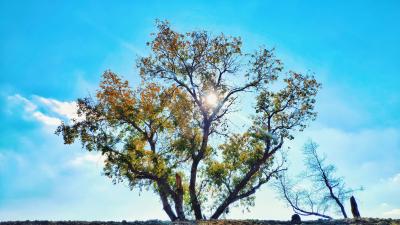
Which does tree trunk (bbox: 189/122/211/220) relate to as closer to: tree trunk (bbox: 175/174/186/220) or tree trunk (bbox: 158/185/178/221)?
tree trunk (bbox: 175/174/186/220)

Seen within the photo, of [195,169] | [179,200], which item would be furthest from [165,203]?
[195,169]

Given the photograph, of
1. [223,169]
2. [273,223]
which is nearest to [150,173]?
[223,169]

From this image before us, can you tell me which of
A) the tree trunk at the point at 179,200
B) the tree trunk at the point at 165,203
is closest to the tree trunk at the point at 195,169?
the tree trunk at the point at 179,200

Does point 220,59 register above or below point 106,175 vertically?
above

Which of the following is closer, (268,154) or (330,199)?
(268,154)

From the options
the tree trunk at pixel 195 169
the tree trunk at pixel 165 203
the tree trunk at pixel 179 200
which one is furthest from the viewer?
the tree trunk at pixel 165 203

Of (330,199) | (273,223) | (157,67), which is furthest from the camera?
(330,199)

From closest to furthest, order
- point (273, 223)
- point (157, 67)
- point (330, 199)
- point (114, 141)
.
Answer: point (273, 223)
point (114, 141)
point (157, 67)
point (330, 199)

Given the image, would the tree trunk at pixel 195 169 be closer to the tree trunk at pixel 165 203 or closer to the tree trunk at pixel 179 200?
the tree trunk at pixel 179 200

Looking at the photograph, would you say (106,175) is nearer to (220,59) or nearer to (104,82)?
(104,82)

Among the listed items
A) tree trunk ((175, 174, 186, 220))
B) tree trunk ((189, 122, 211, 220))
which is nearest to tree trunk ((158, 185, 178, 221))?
tree trunk ((175, 174, 186, 220))

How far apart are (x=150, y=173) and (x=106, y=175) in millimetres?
3653

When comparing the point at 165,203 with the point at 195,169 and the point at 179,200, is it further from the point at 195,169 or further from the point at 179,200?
the point at 195,169

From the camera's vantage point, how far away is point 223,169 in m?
35.4
